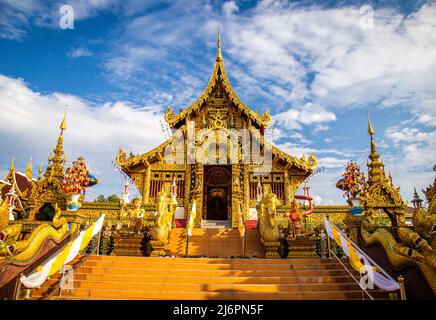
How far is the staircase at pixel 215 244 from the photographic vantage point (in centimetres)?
996

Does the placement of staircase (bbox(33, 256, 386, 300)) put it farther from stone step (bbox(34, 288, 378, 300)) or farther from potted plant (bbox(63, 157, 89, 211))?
potted plant (bbox(63, 157, 89, 211))

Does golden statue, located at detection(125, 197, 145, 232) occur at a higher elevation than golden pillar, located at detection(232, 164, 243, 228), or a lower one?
lower

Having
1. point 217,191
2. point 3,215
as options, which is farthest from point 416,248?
point 217,191

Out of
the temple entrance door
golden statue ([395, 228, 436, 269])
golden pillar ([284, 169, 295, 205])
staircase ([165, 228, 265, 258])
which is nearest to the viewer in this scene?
golden statue ([395, 228, 436, 269])

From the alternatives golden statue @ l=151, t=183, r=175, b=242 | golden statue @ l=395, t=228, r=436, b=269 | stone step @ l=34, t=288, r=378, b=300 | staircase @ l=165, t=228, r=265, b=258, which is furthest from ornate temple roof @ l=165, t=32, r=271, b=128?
stone step @ l=34, t=288, r=378, b=300

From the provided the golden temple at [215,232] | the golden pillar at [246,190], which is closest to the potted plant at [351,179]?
the golden temple at [215,232]

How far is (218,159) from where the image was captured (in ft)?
56.0

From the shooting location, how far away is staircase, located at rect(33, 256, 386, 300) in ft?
19.1

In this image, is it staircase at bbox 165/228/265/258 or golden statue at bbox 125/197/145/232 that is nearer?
staircase at bbox 165/228/265/258

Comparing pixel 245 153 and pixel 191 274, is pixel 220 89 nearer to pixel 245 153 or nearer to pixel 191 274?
pixel 245 153

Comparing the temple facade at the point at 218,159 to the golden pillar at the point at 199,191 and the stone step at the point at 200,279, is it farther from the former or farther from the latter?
the stone step at the point at 200,279

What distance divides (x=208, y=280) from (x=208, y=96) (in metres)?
13.6
